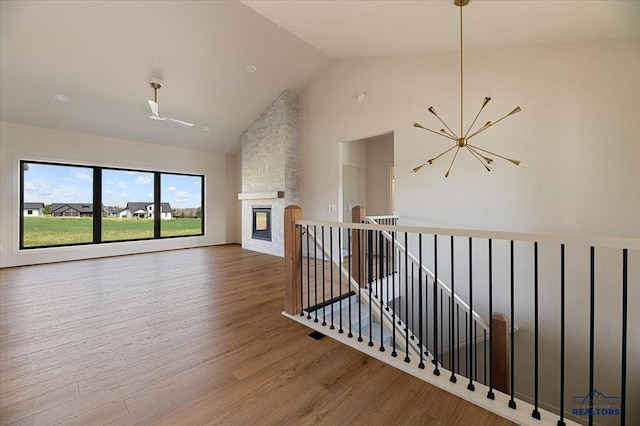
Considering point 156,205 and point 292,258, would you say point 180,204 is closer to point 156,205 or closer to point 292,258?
point 156,205

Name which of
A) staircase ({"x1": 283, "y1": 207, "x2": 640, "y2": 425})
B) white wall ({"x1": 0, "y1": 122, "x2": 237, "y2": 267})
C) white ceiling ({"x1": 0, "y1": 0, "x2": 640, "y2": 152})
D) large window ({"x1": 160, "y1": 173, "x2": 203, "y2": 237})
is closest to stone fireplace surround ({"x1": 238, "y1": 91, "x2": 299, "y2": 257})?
white ceiling ({"x1": 0, "y1": 0, "x2": 640, "y2": 152})

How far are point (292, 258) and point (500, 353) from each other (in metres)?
2.33

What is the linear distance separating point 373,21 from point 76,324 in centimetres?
A: 481

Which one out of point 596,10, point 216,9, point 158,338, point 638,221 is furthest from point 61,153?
point 638,221

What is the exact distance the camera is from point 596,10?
265 cm

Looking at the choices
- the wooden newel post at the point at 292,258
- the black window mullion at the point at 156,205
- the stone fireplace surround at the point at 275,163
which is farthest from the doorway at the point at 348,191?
the black window mullion at the point at 156,205

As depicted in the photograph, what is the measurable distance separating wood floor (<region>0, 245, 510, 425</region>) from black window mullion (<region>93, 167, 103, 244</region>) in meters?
2.91

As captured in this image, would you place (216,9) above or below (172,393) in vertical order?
above

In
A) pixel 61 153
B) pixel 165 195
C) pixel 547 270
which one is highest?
pixel 61 153

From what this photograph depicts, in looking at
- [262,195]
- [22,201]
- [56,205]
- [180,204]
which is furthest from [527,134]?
[22,201]

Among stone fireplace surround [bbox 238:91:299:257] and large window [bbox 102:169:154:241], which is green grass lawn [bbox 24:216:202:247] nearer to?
large window [bbox 102:169:154:241]

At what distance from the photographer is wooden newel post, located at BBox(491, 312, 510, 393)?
2770 mm

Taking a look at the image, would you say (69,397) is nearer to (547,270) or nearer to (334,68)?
(547,270)

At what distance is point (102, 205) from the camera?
6254 mm
